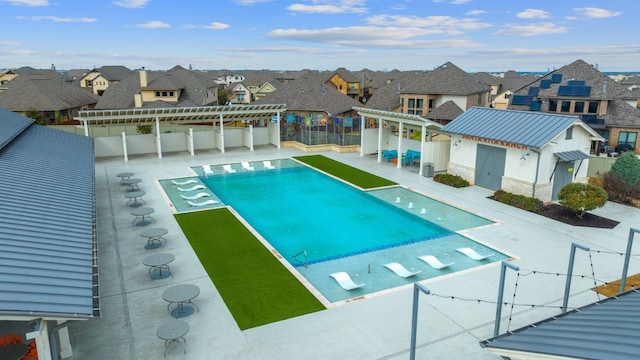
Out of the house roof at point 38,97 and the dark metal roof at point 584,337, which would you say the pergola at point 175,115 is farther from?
the dark metal roof at point 584,337

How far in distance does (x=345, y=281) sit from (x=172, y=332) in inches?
230

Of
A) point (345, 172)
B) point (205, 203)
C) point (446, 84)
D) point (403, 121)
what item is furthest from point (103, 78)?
point (205, 203)

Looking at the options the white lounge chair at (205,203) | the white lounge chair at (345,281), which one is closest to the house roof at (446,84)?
the white lounge chair at (205,203)

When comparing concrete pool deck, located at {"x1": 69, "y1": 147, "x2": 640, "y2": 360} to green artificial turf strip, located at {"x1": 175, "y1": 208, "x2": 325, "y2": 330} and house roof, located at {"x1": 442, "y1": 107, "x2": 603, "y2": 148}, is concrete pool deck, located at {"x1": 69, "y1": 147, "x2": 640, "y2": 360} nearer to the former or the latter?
green artificial turf strip, located at {"x1": 175, "y1": 208, "x2": 325, "y2": 330}

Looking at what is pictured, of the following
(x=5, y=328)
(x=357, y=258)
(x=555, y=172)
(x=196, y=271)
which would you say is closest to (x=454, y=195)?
(x=555, y=172)

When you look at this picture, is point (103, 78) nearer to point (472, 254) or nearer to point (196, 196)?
point (196, 196)

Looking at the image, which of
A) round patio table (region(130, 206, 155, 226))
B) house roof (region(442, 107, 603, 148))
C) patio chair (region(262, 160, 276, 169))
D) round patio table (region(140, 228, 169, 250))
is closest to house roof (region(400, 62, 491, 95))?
house roof (region(442, 107, 603, 148))

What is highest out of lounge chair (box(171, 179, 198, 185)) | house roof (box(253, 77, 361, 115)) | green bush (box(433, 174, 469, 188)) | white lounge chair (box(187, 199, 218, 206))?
house roof (box(253, 77, 361, 115))

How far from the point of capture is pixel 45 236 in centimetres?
1002

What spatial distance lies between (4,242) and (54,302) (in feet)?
8.81

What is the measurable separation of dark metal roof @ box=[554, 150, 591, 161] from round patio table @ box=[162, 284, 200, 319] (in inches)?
764

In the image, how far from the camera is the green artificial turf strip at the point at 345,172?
91.0ft

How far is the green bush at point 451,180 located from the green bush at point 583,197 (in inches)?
262

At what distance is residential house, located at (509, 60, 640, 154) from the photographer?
3734 cm
